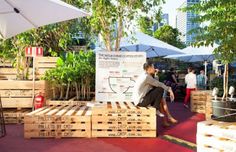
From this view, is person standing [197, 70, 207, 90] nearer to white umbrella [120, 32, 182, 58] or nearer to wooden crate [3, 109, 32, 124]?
white umbrella [120, 32, 182, 58]

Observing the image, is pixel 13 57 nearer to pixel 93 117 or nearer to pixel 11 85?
pixel 11 85

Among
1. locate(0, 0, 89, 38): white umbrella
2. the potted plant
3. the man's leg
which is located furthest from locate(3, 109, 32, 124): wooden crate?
the potted plant

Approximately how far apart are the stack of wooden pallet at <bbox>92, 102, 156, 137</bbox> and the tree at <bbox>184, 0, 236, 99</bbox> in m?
1.72

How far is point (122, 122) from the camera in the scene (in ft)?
24.7

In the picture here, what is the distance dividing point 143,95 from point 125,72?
1.61 metres

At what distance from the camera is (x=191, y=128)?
8727mm

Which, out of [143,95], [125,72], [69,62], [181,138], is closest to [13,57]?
[69,62]

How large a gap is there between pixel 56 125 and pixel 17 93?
7.41 ft

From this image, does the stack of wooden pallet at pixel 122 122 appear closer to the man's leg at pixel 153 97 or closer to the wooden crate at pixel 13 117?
the man's leg at pixel 153 97

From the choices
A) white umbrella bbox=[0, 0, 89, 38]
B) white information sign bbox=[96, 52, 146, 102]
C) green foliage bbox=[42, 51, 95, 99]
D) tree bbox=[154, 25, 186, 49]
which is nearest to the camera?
white umbrella bbox=[0, 0, 89, 38]

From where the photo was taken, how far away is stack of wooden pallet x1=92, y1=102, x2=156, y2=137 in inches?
293

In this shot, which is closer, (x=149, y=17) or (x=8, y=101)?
(x=8, y=101)

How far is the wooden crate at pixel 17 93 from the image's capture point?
915cm

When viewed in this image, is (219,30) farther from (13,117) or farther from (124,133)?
(13,117)
